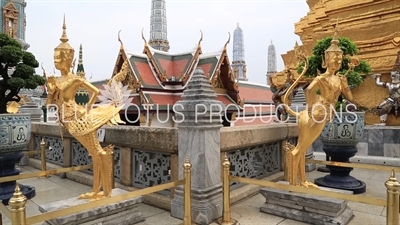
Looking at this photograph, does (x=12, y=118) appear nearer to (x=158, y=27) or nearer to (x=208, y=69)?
(x=208, y=69)

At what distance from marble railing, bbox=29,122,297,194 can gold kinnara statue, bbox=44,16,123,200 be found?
1.60 ft

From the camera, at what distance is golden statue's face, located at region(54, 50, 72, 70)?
10.8 ft

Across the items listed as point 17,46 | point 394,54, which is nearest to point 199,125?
point 17,46

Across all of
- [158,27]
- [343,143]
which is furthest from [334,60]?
[158,27]

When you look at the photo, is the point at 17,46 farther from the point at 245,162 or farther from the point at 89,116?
the point at 245,162

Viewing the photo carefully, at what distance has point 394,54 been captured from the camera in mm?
9281

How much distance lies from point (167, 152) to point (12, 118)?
2.71 metres

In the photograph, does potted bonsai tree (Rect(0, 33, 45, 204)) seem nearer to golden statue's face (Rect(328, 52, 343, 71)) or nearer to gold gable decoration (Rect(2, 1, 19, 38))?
golden statue's face (Rect(328, 52, 343, 71))

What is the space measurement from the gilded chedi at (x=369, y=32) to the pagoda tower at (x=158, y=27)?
16449mm

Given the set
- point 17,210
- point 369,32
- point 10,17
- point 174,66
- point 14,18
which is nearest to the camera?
point 17,210

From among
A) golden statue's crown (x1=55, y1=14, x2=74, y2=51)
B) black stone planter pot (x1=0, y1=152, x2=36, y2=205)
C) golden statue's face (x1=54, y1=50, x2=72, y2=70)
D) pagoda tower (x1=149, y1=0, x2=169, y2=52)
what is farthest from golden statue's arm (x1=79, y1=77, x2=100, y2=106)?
pagoda tower (x1=149, y1=0, x2=169, y2=52)

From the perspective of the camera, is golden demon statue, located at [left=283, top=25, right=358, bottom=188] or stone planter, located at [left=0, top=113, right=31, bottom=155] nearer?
golden demon statue, located at [left=283, top=25, right=358, bottom=188]

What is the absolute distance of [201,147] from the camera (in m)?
3.81

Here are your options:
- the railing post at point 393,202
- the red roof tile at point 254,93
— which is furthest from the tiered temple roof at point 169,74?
the railing post at point 393,202
